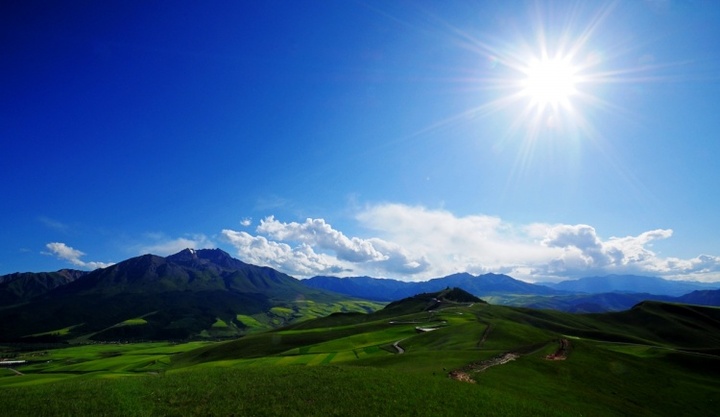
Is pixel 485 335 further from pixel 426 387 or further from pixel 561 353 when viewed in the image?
pixel 426 387

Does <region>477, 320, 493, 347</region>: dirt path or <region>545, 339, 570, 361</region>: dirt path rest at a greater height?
<region>477, 320, 493, 347</region>: dirt path

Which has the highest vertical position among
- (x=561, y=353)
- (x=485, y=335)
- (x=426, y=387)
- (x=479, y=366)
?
(x=426, y=387)

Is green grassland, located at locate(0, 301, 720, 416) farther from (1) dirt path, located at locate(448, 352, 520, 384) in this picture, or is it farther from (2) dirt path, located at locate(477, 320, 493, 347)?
(1) dirt path, located at locate(448, 352, 520, 384)

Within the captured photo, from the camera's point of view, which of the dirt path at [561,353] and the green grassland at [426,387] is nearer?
the green grassland at [426,387]

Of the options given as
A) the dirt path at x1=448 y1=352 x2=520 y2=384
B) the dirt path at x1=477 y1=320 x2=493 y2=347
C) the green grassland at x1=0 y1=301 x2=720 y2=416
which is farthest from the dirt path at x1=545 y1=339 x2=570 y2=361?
the dirt path at x1=477 y1=320 x2=493 y2=347

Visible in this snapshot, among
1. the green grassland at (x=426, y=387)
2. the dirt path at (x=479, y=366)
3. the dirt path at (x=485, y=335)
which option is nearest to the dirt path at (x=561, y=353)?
the green grassland at (x=426, y=387)

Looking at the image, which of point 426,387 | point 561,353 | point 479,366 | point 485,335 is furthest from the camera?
point 485,335

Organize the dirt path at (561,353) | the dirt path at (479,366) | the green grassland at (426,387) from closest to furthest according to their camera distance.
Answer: the green grassland at (426,387) < the dirt path at (479,366) < the dirt path at (561,353)

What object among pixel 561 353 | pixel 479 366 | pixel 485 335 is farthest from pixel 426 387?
pixel 485 335

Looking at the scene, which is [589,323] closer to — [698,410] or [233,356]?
[698,410]

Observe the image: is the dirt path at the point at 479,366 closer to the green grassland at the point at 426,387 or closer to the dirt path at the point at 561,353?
the green grassland at the point at 426,387

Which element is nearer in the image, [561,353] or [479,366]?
[479,366]

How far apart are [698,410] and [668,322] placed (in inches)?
5960

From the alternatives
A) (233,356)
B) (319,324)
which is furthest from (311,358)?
(319,324)
